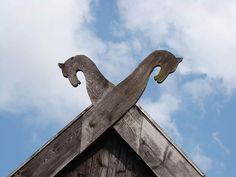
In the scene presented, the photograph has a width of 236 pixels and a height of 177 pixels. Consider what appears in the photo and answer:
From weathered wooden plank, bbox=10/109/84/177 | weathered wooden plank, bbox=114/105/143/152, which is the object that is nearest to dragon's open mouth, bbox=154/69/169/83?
weathered wooden plank, bbox=114/105/143/152

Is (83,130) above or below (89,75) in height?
below

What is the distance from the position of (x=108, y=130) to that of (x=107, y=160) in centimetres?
27

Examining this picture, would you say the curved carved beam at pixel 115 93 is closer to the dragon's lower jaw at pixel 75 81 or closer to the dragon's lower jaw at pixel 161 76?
the dragon's lower jaw at pixel 161 76

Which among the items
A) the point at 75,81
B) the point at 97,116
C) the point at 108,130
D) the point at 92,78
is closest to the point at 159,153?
the point at 108,130

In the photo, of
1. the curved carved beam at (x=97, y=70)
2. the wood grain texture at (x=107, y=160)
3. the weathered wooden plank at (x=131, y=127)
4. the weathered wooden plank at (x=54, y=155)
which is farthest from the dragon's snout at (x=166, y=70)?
the weathered wooden plank at (x=54, y=155)

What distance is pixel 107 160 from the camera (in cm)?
483

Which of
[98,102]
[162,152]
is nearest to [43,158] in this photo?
[98,102]

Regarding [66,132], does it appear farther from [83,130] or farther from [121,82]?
[121,82]

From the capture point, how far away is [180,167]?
14.8 feet

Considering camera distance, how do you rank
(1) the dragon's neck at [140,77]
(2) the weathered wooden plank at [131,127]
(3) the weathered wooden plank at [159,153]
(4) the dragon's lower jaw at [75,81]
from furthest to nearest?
(4) the dragon's lower jaw at [75,81] → (1) the dragon's neck at [140,77] → (2) the weathered wooden plank at [131,127] → (3) the weathered wooden plank at [159,153]

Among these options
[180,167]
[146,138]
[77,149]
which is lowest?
[180,167]

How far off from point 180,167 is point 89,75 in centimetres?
108

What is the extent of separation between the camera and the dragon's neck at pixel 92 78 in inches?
188

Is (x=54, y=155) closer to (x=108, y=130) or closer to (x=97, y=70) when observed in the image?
(x=108, y=130)
